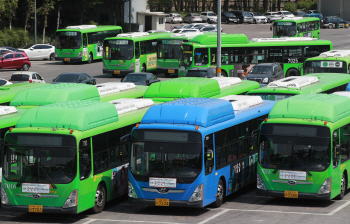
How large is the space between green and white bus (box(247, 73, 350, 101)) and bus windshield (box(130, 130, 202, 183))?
23.6 feet

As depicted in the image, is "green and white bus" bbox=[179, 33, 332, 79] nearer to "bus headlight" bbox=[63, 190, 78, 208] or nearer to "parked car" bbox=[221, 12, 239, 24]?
"bus headlight" bbox=[63, 190, 78, 208]

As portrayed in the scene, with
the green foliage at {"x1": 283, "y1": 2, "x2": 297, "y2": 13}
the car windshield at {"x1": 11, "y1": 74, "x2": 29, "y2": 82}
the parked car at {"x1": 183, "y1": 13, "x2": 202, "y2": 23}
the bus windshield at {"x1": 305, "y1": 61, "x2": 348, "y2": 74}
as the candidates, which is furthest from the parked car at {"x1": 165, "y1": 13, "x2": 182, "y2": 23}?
the bus windshield at {"x1": 305, "y1": 61, "x2": 348, "y2": 74}

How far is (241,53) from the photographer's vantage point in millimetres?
36969

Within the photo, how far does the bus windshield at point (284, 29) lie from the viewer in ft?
171

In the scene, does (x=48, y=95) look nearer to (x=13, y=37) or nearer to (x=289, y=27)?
(x=289, y=27)

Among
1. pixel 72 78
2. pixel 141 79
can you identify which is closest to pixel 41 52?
pixel 72 78

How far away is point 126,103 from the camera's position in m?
17.1

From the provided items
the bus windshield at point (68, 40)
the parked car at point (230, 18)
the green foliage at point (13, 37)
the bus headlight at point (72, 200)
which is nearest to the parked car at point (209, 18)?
the parked car at point (230, 18)

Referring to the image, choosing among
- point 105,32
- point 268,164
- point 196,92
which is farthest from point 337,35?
point 268,164

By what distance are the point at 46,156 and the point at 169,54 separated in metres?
26.9

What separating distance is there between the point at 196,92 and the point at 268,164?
5.45 m

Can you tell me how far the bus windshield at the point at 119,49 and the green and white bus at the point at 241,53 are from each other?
174 inches

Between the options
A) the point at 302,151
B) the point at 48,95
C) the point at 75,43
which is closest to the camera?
the point at 302,151

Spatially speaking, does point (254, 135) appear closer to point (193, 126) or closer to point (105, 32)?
point (193, 126)
